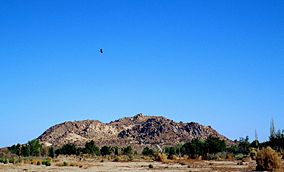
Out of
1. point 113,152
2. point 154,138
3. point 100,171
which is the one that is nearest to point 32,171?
point 100,171

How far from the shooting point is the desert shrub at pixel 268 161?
38.3 m

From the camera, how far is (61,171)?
130ft

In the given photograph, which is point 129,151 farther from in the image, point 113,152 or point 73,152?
point 73,152

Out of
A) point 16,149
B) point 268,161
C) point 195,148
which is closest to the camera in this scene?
point 268,161

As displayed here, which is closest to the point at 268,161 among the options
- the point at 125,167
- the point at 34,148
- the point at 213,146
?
the point at 125,167

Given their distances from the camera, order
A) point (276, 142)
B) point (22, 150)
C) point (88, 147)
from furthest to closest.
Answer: point (88, 147) < point (22, 150) < point (276, 142)

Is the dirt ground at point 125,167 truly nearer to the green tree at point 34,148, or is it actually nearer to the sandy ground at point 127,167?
the sandy ground at point 127,167

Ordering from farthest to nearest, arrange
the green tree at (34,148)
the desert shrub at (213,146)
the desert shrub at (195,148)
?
1. the green tree at (34,148)
2. the desert shrub at (195,148)
3. the desert shrub at (213,146)

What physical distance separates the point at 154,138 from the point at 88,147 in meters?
76.3

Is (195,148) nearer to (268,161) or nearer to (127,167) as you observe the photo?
(127,167)

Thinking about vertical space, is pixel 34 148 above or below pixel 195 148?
above

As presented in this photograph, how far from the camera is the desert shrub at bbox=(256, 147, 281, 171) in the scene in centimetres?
3831

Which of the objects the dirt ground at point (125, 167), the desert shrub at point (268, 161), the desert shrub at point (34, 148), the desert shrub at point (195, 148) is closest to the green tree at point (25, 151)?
the desert shrub at point (34, 148)

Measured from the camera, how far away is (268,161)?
38719mm
